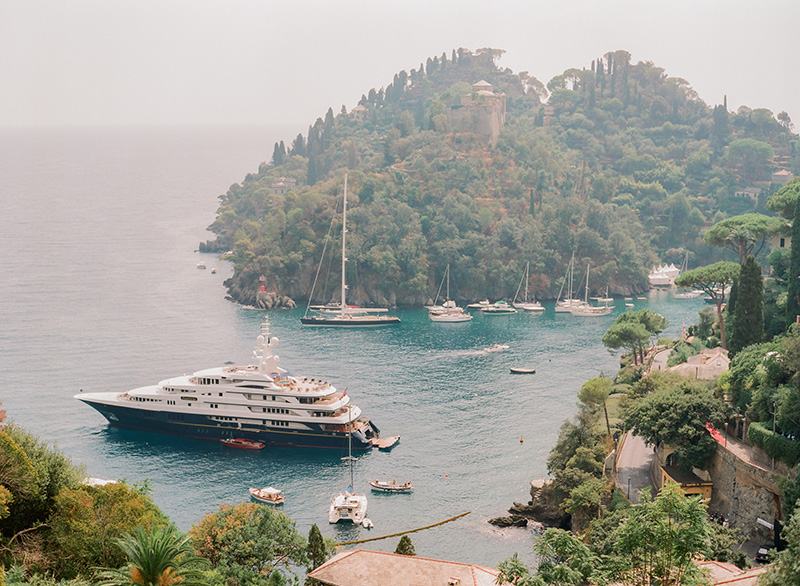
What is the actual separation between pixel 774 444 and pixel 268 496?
23.9 meters

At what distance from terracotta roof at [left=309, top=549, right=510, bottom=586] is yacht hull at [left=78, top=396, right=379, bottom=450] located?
97.6ft

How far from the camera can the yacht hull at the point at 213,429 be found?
2095 inches

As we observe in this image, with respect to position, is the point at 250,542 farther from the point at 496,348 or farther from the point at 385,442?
the point at 496,348

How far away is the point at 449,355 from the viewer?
75.7 m

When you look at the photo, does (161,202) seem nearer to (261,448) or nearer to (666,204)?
(666,204)

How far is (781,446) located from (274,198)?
107 meters

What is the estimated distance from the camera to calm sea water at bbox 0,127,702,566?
45.5 m

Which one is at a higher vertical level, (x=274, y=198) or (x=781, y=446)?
(x=274, y=198)

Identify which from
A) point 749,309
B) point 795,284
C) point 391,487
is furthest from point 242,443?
point 795,284


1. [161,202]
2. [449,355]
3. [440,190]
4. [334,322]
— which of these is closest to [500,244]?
[440,190]

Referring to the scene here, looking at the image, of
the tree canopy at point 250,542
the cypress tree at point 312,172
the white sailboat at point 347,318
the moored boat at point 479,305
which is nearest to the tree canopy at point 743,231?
the white sailboat at point 347,318

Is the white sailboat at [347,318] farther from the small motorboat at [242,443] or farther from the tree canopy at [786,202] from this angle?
the tree canopy at [786,202]

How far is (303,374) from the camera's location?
220ft


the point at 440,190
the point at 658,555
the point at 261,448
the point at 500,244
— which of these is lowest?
the point at 261,448
